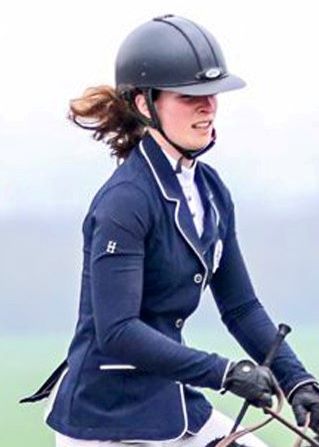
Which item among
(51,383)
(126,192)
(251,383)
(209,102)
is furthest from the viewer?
(51,383)

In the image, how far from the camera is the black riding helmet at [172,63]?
7.76 ft

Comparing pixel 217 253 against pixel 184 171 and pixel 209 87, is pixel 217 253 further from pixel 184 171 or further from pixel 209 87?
pixel 209 87

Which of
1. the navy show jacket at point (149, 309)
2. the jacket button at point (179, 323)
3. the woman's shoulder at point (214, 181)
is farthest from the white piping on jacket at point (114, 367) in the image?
the woman's shoulder at point (214, 181)

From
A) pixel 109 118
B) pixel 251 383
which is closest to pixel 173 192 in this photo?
pixel 109 118

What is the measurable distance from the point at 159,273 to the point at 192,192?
0.55 ft

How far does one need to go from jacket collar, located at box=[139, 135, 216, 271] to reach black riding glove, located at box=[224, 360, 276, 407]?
23 cm

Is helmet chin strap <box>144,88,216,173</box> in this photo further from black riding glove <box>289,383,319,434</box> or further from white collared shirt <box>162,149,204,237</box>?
black riding glove <box>289,383,319,434</box>

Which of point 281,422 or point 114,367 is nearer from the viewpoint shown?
point 281,422

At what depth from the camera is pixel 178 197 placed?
232cm

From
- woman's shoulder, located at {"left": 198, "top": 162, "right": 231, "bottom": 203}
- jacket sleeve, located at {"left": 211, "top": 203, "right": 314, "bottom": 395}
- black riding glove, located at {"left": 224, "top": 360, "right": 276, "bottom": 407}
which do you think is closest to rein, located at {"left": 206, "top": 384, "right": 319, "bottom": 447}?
black riding glove, located at {"left": 224, "top": 360, "right": 276, "bottom": 407}

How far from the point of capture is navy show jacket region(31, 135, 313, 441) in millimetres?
2215

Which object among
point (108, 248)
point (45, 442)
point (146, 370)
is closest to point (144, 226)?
point (108, 248)

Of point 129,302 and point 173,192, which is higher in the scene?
point 173,192

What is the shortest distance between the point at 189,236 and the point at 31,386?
1.85m
